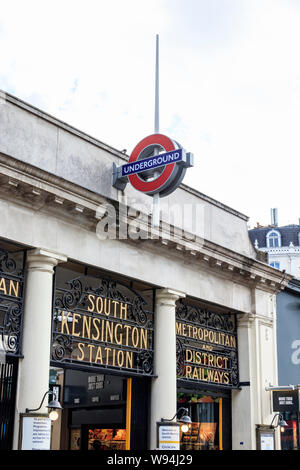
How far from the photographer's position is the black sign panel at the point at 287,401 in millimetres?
20797

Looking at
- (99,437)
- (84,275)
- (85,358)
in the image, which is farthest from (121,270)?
(99,437)

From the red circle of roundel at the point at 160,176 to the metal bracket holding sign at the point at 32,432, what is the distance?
6.37 m

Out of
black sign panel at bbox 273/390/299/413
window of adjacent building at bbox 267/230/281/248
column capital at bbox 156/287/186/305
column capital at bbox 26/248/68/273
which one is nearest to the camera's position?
column capital at bbox 26/248/68/273

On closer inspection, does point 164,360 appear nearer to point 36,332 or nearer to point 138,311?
point 138,311

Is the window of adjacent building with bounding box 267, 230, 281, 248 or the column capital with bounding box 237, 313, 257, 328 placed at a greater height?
the window of adjacent building with bounding box 267, 230, 281, 248

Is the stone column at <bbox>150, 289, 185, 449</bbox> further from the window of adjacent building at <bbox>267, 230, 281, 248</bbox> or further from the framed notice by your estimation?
the window of adjacent building at <bbox>267, 230, 281, 248</bbox>

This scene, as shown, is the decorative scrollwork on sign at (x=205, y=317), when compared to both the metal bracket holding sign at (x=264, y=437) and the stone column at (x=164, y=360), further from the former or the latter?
the metal bracket holding sign at (x=264, y=437)

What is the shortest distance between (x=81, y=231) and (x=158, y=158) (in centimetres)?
287

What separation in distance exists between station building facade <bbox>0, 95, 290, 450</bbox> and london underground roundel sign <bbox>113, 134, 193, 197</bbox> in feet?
1.69

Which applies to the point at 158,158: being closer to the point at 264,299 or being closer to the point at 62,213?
the point at 62,213

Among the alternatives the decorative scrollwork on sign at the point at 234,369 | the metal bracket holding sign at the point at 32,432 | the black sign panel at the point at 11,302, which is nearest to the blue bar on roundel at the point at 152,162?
the black sign panel at the point at 11,302

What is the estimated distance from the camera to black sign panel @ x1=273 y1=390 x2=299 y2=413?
68.2 ft

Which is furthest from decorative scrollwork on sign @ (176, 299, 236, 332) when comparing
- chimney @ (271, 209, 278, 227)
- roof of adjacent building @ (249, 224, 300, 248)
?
chimney @ (271, 209, 278, 227)

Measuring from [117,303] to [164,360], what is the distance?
211 centimetres
